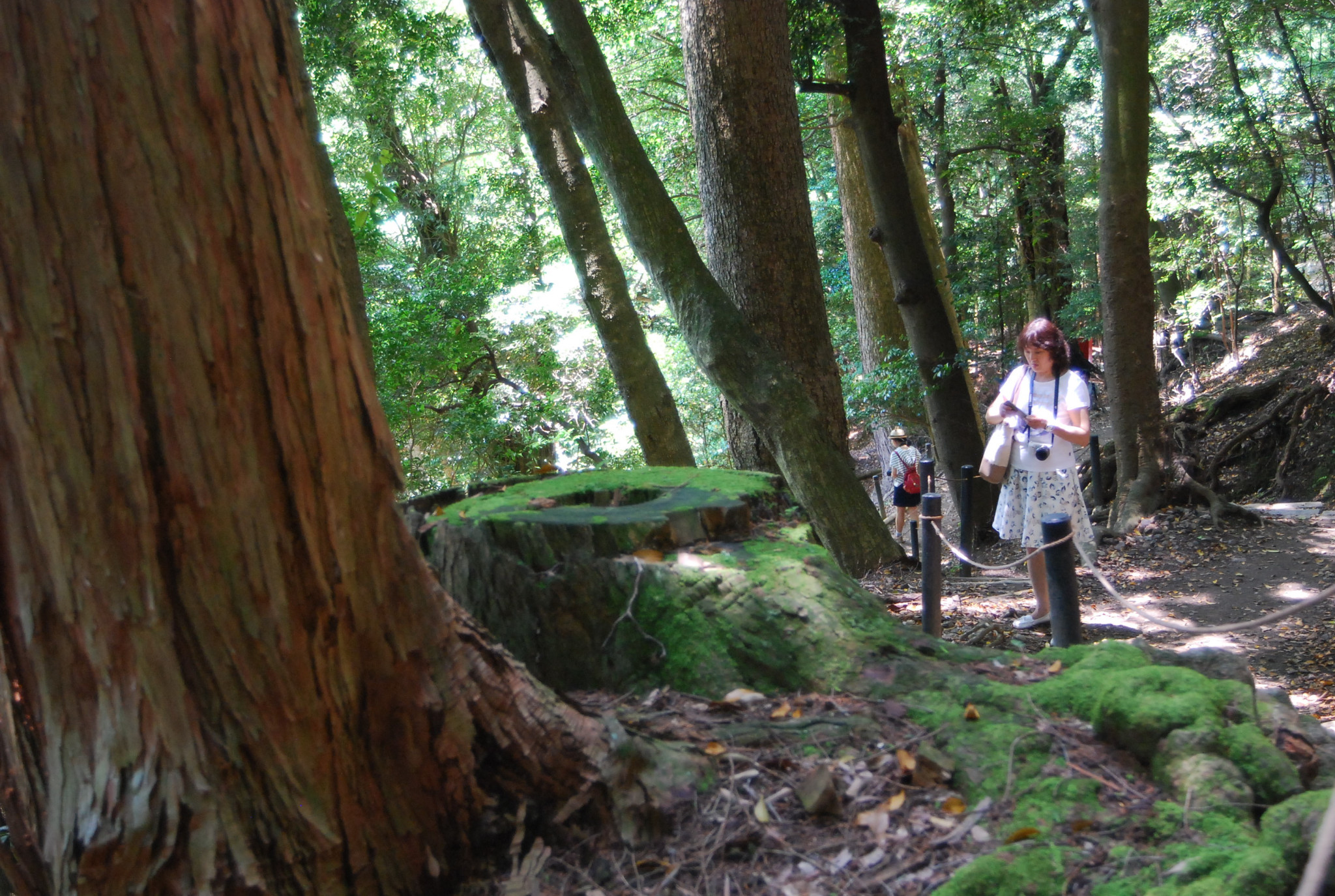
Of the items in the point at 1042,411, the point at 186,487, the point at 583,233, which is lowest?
the point at 1042,411

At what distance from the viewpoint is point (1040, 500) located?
17.0ft

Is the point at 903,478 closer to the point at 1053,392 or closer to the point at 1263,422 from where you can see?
the point at 1263,422

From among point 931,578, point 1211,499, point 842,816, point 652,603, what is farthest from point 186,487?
point 1211,499

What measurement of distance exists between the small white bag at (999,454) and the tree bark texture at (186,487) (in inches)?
162

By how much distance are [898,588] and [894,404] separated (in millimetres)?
4312

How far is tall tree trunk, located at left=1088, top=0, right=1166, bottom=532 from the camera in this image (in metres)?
8.26

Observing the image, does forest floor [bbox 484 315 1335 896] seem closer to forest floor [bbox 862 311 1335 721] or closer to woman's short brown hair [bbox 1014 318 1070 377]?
forest floor [bbox 862 311 1335 721]

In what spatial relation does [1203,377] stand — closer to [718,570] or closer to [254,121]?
[718,570]

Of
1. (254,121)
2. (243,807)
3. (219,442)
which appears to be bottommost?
(243,807)

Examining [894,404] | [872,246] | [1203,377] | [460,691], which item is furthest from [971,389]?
[1203,377]

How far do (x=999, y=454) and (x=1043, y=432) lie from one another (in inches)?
10.7

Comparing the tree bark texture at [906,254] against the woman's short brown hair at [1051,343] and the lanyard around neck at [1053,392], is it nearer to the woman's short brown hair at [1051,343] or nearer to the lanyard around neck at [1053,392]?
the lanyard around neck at [1053,392]

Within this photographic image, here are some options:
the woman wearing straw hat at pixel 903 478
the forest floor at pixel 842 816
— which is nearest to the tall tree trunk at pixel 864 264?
the woman wearing straw hat at pixel 903 478

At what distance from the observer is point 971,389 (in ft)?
30.3
